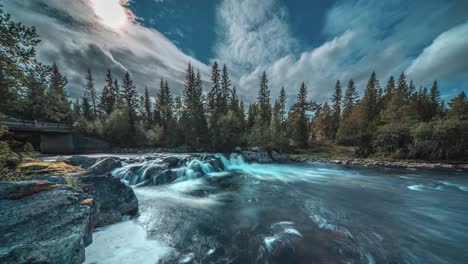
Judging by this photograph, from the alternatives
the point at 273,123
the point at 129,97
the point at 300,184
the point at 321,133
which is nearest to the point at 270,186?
the point at 300,184

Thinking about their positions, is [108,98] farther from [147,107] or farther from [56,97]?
[56,97]

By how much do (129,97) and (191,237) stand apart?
121ft

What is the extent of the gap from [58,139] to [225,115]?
27.0 m

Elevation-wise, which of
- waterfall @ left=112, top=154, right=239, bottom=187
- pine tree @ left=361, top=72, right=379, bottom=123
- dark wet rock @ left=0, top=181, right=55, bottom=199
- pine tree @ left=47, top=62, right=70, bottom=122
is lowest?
waterfall @ left=112, top=154, right=239, bottom=187

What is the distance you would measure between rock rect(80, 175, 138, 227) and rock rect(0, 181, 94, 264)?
1.68m

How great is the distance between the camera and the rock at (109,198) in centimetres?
512

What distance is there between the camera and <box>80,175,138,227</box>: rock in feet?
16.8

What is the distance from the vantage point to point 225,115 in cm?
2947

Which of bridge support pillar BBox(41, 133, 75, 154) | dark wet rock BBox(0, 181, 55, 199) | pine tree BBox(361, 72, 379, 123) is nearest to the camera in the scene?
dark wet rock BBox(0, 181, 55, 199)

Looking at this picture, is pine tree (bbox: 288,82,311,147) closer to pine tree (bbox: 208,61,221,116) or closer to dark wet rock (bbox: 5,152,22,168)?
pine tree (bbox: 208,61,221,116)

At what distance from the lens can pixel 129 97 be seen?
3288 cm

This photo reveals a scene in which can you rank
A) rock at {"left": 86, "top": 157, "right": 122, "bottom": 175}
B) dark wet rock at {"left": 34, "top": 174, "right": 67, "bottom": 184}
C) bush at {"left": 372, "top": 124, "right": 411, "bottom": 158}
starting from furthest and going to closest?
bush at {"left": 372, "top": 124, "right": 411, "bottom": 158}, rock at {"left": 86, "top": 157, "right": 122, "bottom": 175}, dark wet rock at {"left": 34, "top": 174, "right": 67, "bottom": 184}

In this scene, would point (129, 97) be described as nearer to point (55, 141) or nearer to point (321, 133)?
point (55, 141)

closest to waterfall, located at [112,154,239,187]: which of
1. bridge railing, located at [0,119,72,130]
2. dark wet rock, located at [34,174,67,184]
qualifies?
dark wet rock, located at [34,174,67,184]
